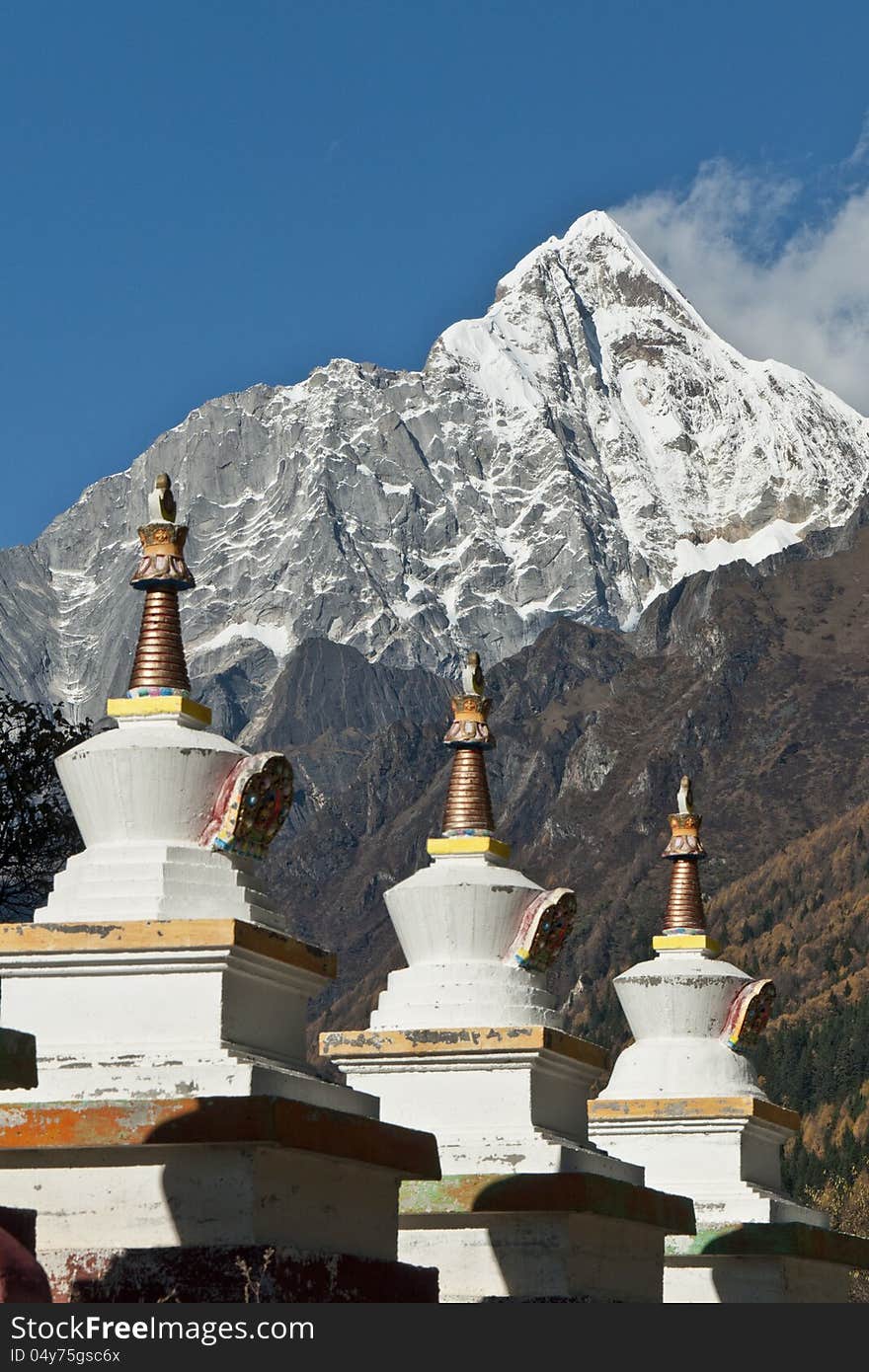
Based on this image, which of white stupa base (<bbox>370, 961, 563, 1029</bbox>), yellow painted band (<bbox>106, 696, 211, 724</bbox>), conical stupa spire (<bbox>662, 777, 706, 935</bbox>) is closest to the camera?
yellow painted band (<bbox>106, 696, 211, 724</bbox>)

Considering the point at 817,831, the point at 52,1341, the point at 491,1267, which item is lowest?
the point at 52,1341

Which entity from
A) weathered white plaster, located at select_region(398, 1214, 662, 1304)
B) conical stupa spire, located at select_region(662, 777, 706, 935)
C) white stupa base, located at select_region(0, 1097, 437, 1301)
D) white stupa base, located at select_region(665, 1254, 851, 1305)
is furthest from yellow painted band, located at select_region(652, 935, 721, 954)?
white stupa base, located at select_region(0, 1097, 437, 1301)

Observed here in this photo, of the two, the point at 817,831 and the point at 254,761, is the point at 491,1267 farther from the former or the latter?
the point at 817,831

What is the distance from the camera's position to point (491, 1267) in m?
17.6

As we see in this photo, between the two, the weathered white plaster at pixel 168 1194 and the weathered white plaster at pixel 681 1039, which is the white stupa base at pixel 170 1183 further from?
the weathered white plaster at pixel 681 1039

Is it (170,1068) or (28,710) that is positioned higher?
(28,710)

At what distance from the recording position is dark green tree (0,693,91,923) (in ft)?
112

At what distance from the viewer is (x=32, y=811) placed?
3422cm

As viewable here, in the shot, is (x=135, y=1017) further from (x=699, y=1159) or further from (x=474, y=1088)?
(x=699, y=1159)

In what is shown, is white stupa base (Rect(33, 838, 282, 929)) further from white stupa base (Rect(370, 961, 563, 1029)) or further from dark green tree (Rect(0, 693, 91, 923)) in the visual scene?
dark green tree (Rect(0, 693, 91, 923))

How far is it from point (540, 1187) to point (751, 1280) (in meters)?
5.27

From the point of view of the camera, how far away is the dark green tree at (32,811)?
112 feet

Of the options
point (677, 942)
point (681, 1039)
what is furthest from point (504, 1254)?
point (677, 942)

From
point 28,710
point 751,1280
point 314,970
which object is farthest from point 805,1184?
point 314,970
